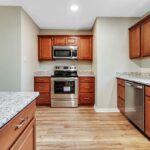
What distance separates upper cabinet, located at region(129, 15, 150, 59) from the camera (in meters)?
3.76

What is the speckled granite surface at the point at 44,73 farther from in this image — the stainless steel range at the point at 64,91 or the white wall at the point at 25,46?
the white wall at the point at 25,46

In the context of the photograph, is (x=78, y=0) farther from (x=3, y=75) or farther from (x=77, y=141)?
(x=77, y=141)

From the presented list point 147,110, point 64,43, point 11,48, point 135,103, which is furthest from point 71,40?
point 147,110

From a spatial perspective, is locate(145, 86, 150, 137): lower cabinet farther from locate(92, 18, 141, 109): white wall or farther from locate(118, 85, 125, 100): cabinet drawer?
locate(92, 18, 141, 109): white wall

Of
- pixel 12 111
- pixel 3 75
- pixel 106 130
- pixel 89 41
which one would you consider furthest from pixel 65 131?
pixel 89 41

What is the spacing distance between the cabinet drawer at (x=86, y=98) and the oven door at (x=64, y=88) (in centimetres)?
18

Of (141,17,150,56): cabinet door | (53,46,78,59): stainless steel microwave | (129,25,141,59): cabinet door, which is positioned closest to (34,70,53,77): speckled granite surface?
(53,46,78,59): stainless steel microwave

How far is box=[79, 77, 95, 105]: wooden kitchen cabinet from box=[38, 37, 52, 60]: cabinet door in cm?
126

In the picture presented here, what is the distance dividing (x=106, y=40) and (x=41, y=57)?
210cm

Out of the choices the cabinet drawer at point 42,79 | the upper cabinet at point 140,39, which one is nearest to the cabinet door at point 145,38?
the upper cabinet at point 140,39

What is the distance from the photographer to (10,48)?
3.90 m

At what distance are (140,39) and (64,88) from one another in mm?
2419

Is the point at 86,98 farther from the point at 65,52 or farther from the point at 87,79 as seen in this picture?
the point at 65,52

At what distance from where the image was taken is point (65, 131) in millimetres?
3342
